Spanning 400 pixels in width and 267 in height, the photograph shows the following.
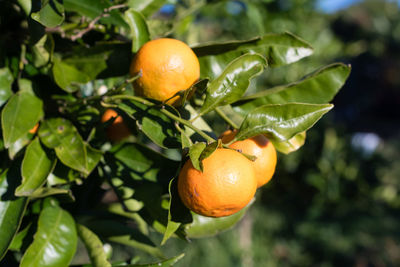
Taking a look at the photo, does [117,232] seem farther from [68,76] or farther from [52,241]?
[68,76]

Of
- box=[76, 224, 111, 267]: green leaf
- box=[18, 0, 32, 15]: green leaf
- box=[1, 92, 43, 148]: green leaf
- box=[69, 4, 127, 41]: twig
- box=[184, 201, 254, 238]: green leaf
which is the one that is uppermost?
box=[18, 0, 32, 15]: green leaf

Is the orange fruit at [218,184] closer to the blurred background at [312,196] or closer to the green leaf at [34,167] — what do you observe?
the green leaf at [34,167]

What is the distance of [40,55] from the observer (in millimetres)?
544

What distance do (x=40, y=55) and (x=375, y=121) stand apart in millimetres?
7017

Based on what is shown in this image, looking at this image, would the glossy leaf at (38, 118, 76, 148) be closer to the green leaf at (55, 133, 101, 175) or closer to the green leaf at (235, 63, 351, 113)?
the green leaf at (55, 133, 101, 175)

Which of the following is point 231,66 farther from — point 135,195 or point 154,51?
point 135,195

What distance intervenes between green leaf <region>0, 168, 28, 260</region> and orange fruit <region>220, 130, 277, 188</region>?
1.00 ft

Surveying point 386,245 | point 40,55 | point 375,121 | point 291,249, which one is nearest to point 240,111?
point 40,55

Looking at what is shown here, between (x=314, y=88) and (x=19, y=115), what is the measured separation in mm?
423

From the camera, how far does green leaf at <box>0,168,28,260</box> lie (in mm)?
512

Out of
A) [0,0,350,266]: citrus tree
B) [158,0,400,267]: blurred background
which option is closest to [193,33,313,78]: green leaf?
[0,0,350,266]: citrus tree

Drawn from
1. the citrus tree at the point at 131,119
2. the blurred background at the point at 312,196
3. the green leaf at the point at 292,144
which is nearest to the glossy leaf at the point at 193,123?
the citrus tree at the point at 131,119

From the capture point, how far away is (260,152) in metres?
0.50

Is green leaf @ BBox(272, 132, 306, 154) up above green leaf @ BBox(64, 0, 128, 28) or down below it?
below
